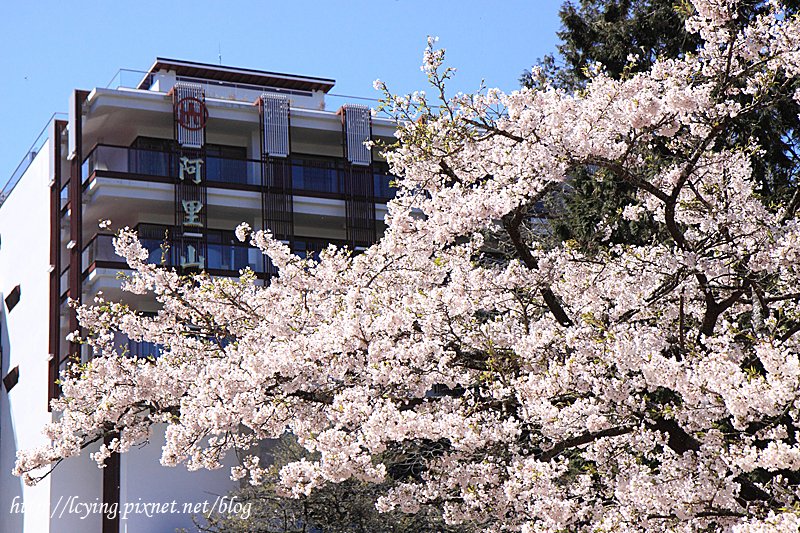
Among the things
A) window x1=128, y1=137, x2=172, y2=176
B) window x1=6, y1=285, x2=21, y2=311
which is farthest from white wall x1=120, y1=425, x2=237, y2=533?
window x1=6, y1=285, x2=21, y2=311

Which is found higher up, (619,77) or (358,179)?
(358,179)

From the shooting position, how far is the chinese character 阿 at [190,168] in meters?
31.3

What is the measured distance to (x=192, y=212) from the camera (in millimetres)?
30984

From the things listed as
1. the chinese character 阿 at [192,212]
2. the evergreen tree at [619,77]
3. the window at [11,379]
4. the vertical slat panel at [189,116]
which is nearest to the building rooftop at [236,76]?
the vertical slat panel at [189,116]

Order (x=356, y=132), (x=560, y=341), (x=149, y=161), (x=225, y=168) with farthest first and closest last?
(x=356, y=132) → (x=225, y=168) → (x=149, y=161) → (x=560, y=341)

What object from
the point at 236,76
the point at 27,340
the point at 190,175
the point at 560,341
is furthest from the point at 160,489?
the point at 560,341

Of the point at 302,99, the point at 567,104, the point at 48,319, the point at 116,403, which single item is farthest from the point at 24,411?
the point at 567,104

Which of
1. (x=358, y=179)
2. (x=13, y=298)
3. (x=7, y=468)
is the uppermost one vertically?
(x=358, y=179)

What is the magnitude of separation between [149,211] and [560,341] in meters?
25.2

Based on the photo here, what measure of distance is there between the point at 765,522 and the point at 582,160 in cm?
272

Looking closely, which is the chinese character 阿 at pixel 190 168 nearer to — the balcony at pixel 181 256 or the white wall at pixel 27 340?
the balcony at pixel 181 256

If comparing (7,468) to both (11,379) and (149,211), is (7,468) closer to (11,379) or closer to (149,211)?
(11,379)

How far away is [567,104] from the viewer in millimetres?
8078

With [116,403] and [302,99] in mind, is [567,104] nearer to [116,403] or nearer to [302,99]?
[116,403]
